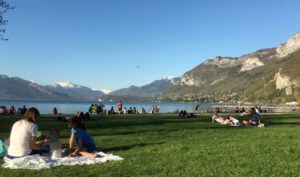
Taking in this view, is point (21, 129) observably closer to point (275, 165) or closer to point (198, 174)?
point (198, 174)

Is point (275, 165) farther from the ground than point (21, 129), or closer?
closer

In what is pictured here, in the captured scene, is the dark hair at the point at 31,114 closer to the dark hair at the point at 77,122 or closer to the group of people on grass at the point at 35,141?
the group of people on grass at the point at 35,141

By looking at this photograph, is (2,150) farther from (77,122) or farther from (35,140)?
(77,122)

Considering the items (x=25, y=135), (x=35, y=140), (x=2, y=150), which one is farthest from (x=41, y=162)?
(x=2, y=150)

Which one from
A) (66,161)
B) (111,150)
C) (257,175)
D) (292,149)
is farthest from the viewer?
(111,150)

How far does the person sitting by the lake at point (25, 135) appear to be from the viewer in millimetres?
15211

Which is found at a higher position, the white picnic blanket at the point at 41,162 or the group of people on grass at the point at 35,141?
the group of people on grass at the point at 35,141

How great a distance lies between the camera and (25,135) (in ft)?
49.9

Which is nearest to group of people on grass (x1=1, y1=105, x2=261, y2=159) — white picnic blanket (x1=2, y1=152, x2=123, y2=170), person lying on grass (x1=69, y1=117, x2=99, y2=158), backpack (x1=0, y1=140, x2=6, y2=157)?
person lying on grass (x1=69, y1=117, x2=99, y2=158)

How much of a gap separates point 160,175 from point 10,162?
224 inches

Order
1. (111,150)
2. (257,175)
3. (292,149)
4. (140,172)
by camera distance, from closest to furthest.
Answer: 1. (257,175)
2. (140,172)
3. (292,149)
4. (111,150)

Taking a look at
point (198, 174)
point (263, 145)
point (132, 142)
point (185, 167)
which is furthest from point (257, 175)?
point (132, 142)

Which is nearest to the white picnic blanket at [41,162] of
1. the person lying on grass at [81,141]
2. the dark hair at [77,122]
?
the person lying on grass at [81,141]

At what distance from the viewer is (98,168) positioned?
14.4m
